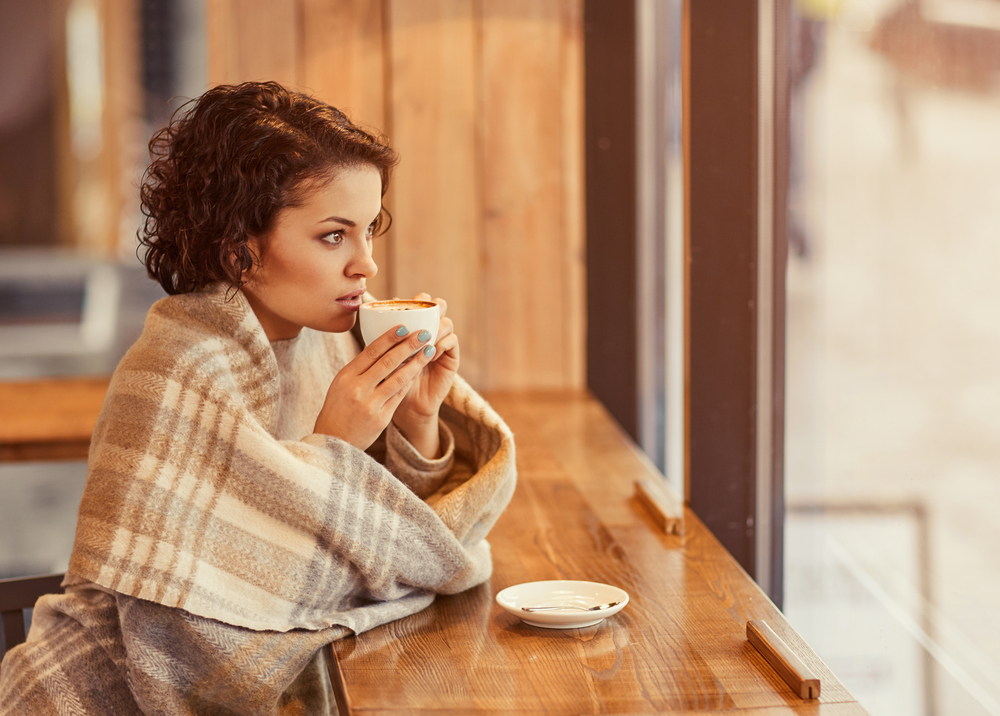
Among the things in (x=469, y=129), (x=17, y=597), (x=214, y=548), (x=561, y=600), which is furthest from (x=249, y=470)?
(x=469, y=129)

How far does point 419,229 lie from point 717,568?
4.10ft

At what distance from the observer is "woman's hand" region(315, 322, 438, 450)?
968mm

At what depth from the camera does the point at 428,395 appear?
109 centimetres

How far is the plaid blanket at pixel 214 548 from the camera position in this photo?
2.95 feet

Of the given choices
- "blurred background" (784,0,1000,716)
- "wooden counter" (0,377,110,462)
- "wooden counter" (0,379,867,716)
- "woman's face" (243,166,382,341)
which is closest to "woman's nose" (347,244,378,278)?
"woman's face" (243,166,382,341)

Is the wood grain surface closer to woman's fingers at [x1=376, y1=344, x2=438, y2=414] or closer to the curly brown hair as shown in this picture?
woman's fingers at [x1=376, y1=344, x2=438, y2=414]

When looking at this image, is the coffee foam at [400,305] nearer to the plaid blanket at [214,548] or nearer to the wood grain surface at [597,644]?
the plaid blanket at [214,548]

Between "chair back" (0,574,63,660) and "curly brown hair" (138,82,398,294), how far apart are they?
1.39ft

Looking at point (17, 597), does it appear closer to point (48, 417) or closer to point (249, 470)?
point (249, 470)

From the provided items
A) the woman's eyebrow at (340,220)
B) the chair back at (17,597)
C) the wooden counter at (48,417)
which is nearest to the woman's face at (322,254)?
the woman's eyebrow at (340,220)

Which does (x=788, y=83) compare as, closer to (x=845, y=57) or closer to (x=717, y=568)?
(x=845, y=57)

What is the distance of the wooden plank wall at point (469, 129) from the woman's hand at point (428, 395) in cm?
108

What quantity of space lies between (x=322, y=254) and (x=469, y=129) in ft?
3.98

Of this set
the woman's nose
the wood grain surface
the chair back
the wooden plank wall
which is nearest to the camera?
the wood grain surface
